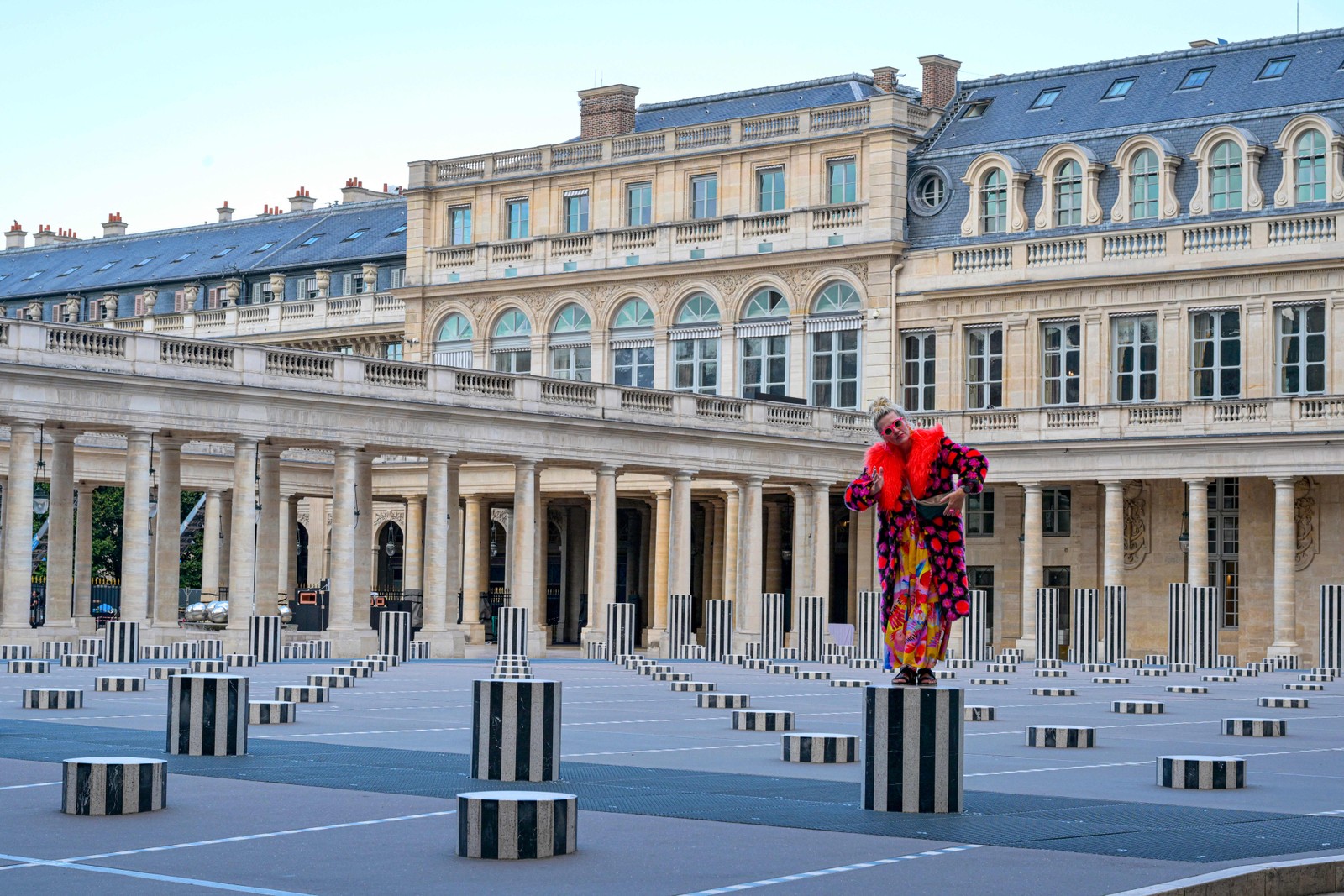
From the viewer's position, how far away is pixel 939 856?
12.1 meters

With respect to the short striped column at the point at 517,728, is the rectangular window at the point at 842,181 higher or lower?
higher

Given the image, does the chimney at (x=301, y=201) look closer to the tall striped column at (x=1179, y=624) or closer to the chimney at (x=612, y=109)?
the chimney at (x=612, y=109)

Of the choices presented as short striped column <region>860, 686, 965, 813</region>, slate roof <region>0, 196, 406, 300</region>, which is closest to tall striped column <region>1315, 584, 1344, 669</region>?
short striped column <region>860, 686, 965, 813</region>

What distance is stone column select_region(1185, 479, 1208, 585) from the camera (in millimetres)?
56188

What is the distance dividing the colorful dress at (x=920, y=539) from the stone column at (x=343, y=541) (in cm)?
3486

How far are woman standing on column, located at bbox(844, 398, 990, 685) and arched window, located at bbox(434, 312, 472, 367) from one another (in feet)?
185

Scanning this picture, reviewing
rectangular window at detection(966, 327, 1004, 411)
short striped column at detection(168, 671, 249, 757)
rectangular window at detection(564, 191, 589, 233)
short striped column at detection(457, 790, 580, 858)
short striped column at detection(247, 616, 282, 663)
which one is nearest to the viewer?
short striped column at detection(457, 790, 580, 858)

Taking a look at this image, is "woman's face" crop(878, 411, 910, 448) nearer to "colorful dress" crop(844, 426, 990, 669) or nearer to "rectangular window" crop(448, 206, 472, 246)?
"colorful dress" crop(844, 426, 990, 669)

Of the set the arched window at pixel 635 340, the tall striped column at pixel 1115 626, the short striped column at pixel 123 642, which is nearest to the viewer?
the short striped column at pixel 123 642

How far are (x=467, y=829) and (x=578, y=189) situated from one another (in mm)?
57980

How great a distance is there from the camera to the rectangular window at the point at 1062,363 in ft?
199

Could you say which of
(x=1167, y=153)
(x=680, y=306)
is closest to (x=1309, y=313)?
(x=1167, y=153)

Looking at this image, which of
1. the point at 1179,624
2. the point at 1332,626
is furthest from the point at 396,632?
the point at 1332,626

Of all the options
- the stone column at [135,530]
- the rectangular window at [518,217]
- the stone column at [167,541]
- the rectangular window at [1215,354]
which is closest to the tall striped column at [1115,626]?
the rectangular window at [1215,354]
